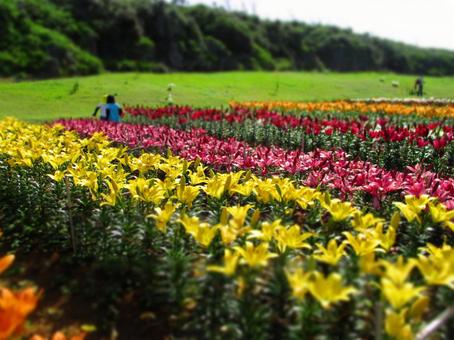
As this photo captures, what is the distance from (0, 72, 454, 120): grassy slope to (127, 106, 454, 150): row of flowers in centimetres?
852

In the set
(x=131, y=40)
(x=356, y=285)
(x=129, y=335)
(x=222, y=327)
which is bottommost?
(x=129, y=335)

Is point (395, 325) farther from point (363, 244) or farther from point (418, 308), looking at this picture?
point (363, 244)

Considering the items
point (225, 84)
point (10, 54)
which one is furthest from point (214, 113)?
point (10, 54)

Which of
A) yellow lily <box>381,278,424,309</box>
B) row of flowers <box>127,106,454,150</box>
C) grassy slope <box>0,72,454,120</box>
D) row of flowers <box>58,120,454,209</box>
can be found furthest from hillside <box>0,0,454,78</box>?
yellow lily <box>381,278,424,309</box>

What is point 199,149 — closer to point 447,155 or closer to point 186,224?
point 186,224

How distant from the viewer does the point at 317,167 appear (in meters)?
5.66

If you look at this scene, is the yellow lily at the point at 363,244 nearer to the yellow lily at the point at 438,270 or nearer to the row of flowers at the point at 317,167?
the yellow lily at the point at 438,270

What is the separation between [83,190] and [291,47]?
69.9m

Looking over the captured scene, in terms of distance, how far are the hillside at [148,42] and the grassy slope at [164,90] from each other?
6.36 m

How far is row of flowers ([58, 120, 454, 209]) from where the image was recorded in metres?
4.48

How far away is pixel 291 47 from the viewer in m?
71.0

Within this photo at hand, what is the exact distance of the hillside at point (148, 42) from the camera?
116 feet

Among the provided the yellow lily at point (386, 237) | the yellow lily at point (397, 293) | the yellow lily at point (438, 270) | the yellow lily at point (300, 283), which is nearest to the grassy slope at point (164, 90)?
the yellow lily at point (386, 237)

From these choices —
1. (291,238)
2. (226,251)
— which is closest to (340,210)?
(291,238)
